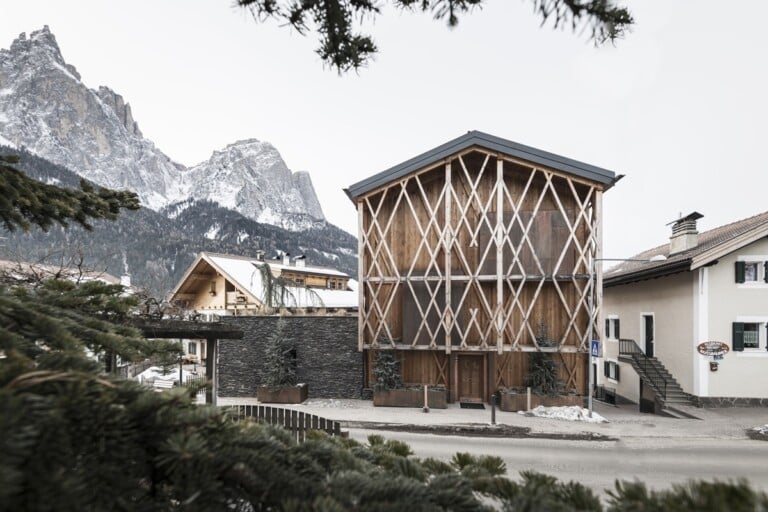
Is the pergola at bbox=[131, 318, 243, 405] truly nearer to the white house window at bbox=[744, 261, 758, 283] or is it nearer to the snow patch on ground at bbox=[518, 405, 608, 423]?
the snow patch on ground at bbox=[518, 405, 608, 423]

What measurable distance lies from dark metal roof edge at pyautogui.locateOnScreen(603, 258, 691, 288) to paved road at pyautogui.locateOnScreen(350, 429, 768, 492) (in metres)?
6.92

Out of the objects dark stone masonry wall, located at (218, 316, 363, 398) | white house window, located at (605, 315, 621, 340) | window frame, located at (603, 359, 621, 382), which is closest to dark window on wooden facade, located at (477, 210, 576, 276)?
dark stone masonry wall, located at (218, 316, 363, 398)

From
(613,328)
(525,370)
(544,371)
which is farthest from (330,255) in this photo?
(544,371)

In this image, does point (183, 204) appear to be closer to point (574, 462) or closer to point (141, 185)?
point (141, 185)

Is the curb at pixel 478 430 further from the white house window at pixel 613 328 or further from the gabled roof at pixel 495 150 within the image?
the white house window at pixel 613 328

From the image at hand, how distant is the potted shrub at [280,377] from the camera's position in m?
17.7

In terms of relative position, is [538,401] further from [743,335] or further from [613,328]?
[613,328]

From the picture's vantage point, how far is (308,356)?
62.9ft

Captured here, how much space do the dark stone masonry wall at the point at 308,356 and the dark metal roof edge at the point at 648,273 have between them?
45.6 feet

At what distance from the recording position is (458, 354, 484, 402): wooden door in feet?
58.2

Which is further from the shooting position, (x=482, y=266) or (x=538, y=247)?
(x=482, y=266)

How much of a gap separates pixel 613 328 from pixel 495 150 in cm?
1426

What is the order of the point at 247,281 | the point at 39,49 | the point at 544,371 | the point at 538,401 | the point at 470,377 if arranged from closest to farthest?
the point at 538,401, the point at 544,371, the point at 470,377, the point at 247,281, the point at 39,49

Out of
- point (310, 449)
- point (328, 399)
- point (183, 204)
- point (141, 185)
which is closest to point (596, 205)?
point (328, 399)
